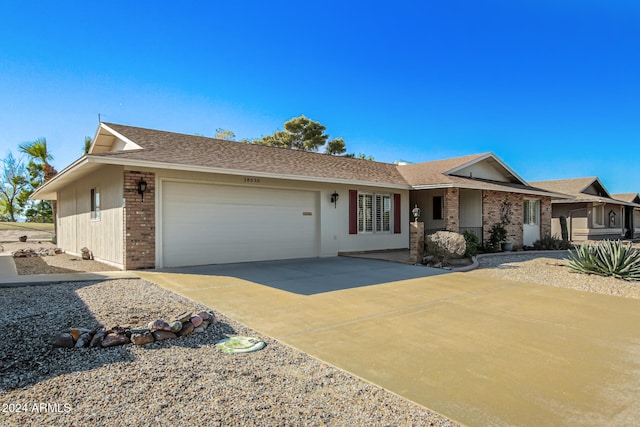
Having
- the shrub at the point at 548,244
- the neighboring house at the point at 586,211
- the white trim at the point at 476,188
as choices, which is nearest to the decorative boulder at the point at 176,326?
the white trim at the point at 476,188

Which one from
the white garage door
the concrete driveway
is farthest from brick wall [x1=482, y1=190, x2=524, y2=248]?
the concrete driveway

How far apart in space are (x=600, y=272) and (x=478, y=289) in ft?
13.4

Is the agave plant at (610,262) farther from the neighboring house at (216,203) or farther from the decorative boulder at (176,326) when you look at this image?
the decorative boulder at (176,326)

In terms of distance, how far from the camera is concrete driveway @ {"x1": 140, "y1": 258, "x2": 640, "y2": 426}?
2.98 metres

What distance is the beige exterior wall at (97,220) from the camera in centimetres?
984

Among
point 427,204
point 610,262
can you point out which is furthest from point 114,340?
point 427,204

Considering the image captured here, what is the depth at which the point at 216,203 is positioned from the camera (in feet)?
35.6

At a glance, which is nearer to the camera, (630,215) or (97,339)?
(97,339)

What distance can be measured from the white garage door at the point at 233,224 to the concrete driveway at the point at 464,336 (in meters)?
1.68

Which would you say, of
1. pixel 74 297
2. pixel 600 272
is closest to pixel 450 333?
pixel 74 297

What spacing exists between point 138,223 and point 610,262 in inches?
470

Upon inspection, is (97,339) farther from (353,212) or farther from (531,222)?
(531,222)

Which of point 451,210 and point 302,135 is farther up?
point 302,135

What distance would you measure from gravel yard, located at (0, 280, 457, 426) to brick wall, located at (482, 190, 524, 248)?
13.7 meters
